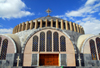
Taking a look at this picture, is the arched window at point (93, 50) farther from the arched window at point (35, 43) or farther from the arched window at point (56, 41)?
the arched window at point (35, 43)

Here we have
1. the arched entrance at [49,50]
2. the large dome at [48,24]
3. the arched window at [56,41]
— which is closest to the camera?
the arched entrance at [49,50]

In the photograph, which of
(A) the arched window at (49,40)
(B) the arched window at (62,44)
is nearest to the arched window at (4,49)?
(A) the arched window at (49,40)

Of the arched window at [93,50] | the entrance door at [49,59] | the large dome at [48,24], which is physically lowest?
the entrance door at [49,59]

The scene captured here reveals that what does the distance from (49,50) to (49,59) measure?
162 centimetres

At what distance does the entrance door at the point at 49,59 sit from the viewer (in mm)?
14367

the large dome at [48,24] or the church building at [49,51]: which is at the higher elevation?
the large dome at [48,24]

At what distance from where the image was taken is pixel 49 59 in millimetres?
14617

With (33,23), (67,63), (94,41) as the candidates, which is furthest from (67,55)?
(33,23)

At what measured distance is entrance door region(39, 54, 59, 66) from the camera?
566 inches

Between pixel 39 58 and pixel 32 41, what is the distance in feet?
10.0

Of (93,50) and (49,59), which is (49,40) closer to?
(49,59)

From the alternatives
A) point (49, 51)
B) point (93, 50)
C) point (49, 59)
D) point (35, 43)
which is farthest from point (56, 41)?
point (93, 50)

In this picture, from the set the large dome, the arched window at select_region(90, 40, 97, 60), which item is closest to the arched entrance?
the arched window at select_region(90, 40, 97, 60)

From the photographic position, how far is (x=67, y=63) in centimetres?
1375
